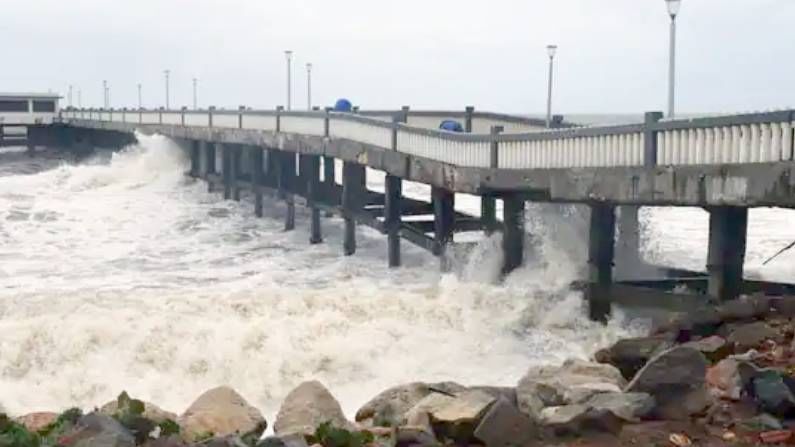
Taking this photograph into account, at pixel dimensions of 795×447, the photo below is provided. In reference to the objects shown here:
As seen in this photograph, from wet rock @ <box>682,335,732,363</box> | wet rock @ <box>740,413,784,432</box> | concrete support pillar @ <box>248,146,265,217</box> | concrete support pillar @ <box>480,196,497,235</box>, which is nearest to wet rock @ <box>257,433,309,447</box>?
wet rock @ <box>740,413,784,432</box>

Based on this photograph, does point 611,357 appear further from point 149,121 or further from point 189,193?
point 149,121

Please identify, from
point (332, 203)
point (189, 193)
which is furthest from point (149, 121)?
point (332, 203)

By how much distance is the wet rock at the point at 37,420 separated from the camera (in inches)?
305

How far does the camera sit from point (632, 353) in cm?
965

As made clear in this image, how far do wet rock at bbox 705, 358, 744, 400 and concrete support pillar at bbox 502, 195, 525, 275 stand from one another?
27.4ft

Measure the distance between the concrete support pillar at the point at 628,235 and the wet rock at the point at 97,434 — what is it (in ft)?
46.7

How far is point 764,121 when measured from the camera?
10156 millimetres

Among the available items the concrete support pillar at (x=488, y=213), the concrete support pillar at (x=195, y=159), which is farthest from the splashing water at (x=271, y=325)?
the concrete support pillar at (x=195, y=159)

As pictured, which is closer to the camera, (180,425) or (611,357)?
(180,425)

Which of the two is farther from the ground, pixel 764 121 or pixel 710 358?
pixel 764 121

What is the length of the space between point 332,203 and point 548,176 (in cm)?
1233

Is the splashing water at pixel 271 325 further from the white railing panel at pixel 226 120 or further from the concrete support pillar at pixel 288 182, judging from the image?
the white railing panel at pixel 226 120

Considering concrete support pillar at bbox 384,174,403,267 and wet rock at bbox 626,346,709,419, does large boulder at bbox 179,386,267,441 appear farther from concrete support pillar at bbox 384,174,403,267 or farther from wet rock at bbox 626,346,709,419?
concrete support pillar at bbox 384,174,403,267

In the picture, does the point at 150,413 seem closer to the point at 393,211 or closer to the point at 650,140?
the point at 650,140
